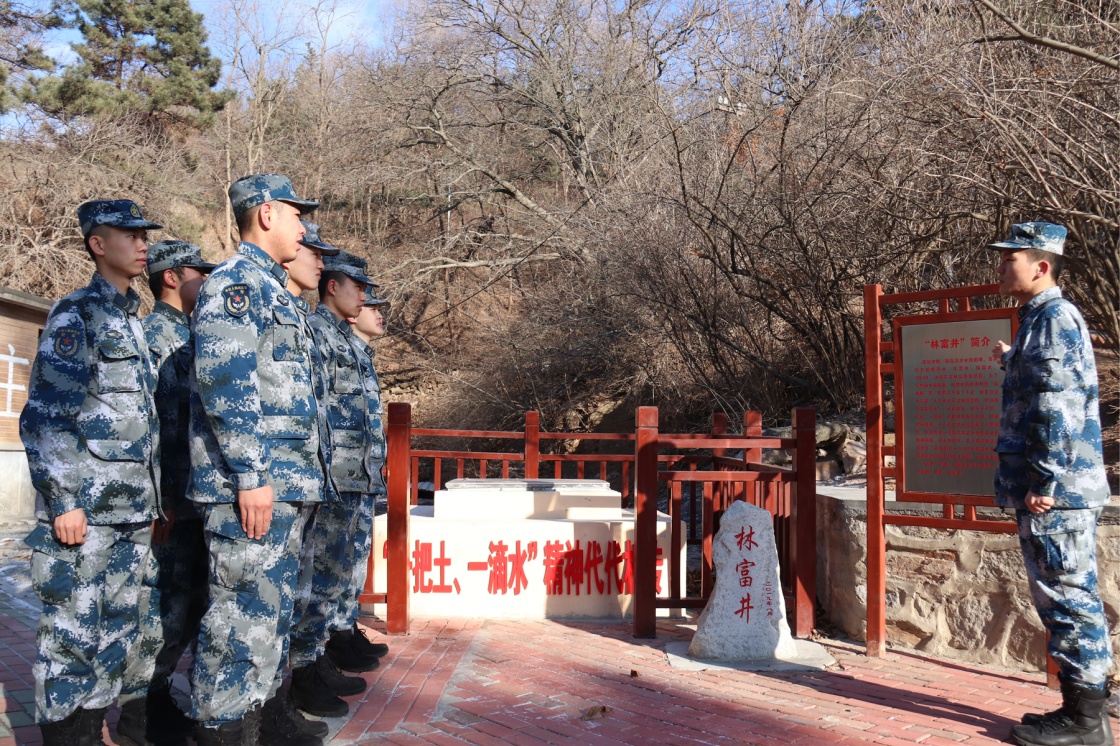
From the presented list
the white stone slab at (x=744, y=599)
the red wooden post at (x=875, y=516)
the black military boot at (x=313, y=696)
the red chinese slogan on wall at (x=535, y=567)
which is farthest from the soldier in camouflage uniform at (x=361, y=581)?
the red wooden post at (x=875, y=516)

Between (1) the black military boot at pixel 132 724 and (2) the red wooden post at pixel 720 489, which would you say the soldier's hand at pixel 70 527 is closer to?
(1) the black military boot at pixel 132 724

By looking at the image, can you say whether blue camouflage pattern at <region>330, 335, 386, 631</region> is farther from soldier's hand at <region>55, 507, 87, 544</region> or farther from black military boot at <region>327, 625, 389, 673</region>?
soldier's hand at <region>55, 507, 87, 544</region>

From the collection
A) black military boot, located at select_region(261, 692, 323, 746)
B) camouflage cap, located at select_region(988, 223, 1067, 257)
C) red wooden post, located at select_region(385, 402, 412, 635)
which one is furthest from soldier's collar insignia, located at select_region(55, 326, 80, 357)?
camouflage cap, located at select_region(988, 223, 1067, 257)

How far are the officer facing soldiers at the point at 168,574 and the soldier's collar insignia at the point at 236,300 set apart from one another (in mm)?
660

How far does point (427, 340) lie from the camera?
67.9ft

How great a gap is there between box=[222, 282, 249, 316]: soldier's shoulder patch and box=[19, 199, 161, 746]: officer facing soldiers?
1.82 ft

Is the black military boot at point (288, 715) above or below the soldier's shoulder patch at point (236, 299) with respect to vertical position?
below

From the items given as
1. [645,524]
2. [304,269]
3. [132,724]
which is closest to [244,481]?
[132,724]

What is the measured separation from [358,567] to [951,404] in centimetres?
304

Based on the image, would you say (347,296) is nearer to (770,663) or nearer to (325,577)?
(325,577)

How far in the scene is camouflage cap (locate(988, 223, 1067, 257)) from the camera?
366 centimetres

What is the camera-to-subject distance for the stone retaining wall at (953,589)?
443cm

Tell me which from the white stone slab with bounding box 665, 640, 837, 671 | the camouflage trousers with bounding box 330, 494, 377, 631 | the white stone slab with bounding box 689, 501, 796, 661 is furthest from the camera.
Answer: the white stone slab with bounding box 689, 501, 796, 661

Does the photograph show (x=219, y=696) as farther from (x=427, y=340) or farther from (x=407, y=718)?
(x=427, y=340)
